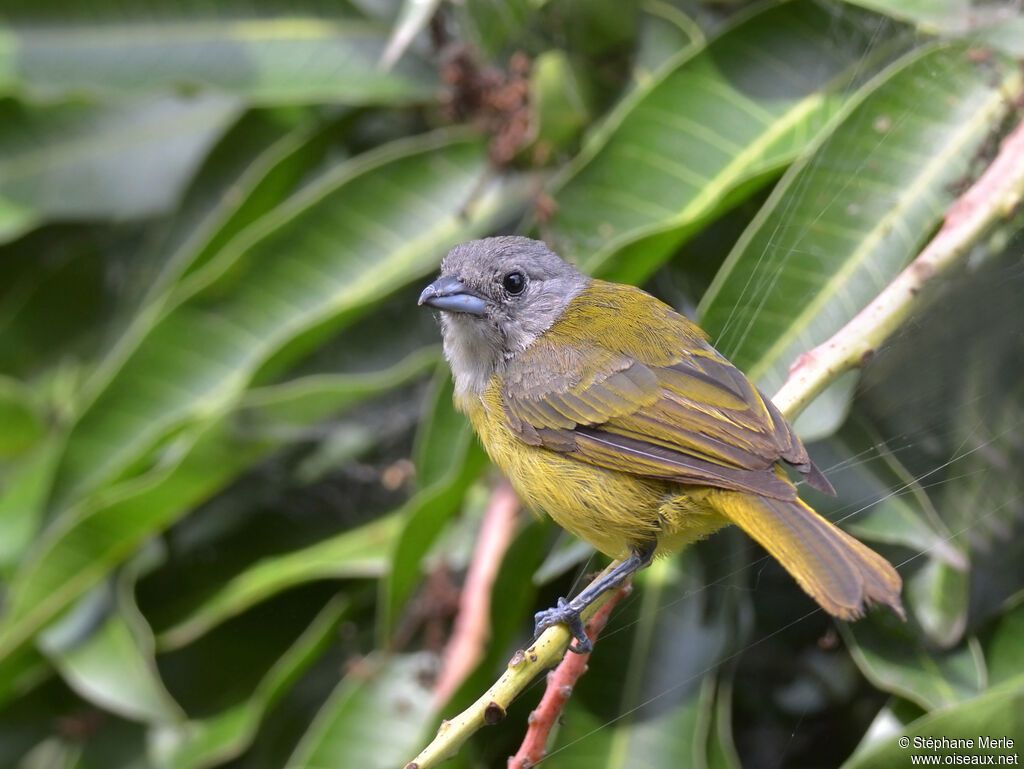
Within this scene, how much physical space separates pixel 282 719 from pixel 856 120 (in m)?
2.01

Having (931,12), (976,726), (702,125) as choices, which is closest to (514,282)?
(702,125)

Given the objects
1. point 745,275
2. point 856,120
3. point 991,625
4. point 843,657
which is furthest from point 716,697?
point 856,120

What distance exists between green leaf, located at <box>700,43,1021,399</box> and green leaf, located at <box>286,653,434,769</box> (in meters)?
1.14

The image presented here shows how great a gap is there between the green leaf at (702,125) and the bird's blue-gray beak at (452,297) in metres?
0.39

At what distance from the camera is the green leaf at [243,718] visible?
266 centimetres

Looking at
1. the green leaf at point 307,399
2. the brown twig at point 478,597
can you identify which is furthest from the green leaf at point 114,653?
the brown twig at point 478,597

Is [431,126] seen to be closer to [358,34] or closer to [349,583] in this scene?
[358,34]

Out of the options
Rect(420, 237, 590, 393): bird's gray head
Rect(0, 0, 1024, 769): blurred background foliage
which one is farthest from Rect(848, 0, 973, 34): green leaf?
Rect(420, 237, 590, 393): bird's gray head

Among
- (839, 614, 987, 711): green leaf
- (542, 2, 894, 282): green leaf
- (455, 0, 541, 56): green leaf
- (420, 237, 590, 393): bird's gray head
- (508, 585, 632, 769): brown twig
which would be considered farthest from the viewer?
(455, 0, 541, 56): green leaf

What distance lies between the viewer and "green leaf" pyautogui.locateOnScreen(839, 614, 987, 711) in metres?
1.88

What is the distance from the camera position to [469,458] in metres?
2.33

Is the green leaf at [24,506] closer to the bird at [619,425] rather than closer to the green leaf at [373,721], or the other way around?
the green leaf at [373,721]

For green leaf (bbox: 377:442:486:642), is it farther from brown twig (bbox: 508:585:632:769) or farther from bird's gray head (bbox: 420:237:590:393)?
brown twig (bbox: 508:585:632:769)

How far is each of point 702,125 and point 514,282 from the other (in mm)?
592
